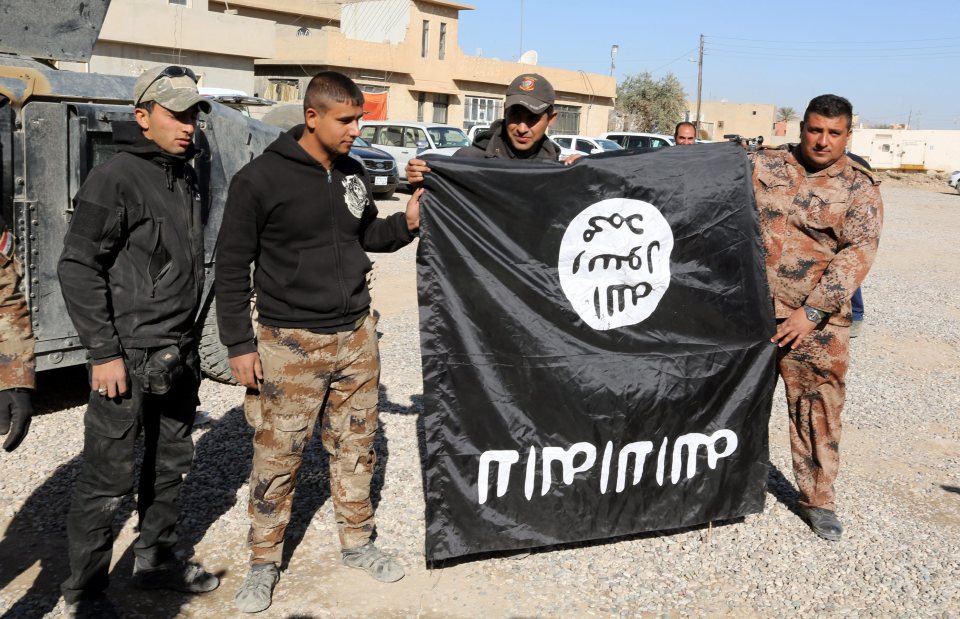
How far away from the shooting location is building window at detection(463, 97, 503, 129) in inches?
1439

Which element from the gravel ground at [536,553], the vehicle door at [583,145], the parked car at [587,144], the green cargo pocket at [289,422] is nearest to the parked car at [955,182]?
the parked car at [587,144]

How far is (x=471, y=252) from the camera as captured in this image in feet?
12.1

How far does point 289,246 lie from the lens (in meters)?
3.36

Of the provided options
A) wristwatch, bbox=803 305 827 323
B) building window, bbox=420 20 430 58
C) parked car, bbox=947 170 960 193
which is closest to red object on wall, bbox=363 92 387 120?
building window, bbox=420 20 430 58

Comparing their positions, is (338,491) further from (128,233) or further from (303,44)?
(303,44)

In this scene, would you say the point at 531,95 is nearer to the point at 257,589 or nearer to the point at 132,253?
the point at 132,253

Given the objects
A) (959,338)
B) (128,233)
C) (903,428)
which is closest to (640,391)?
(128,233)

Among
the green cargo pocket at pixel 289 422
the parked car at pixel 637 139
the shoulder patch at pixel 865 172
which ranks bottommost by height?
the green cargo pocket at pixel 289 422

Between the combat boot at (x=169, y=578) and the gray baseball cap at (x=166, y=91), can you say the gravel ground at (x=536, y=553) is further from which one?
the gray baseball cap at (x=166, y=91)

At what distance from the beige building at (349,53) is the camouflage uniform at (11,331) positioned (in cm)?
2254

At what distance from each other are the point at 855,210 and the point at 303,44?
30.2m

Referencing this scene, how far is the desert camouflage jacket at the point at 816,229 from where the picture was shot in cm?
406

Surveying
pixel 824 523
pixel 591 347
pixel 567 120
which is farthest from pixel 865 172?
pixel 567 120

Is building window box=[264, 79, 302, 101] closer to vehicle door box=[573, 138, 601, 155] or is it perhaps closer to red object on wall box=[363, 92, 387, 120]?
red object on wall box=[363, 92, 387, 120]
